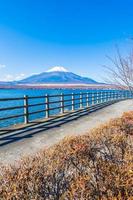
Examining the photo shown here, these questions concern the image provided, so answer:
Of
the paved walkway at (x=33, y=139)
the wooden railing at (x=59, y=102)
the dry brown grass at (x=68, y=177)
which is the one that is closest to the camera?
the dry brown grass at (x=68, y=177)

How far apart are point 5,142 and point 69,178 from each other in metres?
5.94

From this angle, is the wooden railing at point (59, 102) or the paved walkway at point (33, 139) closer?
the paved walkway at point (33, 139)

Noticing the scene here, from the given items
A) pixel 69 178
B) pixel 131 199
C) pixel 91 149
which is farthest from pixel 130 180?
pixel 91 149

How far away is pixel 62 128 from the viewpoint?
12070 millimetres

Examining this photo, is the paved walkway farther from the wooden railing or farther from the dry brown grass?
the dry brown grass

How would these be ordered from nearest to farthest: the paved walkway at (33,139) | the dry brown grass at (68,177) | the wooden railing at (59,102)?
the dry brown grass at (68,177) → the paved walkway at (33,139) → the wooden railing at (59,102)

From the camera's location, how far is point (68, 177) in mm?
3662

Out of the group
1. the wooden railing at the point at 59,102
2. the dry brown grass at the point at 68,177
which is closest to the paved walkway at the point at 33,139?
the wooden railing at the point at 59,102

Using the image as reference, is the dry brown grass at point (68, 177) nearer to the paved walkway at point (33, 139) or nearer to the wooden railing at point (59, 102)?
the paved walkway at point (33, 139)

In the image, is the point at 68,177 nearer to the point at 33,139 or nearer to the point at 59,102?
the point at 33,139

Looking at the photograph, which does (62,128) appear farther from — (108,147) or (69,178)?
Answer: (69,178)

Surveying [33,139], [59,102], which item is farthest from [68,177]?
[59,102]

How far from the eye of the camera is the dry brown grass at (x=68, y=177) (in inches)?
120

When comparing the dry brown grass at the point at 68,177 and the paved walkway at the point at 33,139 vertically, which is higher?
the dry brown grass at the point at 68,177
